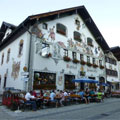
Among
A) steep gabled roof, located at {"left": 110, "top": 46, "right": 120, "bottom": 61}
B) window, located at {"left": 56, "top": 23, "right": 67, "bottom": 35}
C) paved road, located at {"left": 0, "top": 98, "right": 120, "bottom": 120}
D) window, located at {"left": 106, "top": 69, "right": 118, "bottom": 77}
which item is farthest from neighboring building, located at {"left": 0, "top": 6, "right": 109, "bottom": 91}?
steep gabled roof, located at {"left": 110, "top": 46, "right": 120, "bottom": 61}

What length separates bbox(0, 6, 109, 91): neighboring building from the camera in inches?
567

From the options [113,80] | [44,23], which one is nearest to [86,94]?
[44,23]

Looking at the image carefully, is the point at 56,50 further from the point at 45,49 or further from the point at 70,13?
the point at 70,13

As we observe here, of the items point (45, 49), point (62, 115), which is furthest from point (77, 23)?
point (62, 115)

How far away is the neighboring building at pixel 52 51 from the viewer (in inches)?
567

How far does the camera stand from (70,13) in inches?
767

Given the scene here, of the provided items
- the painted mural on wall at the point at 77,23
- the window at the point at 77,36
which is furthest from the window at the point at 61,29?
the painted mural on wall at the point at 77,23

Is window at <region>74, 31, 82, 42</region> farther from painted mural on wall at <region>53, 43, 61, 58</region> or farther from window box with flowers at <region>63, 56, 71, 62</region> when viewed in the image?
painted mural on wall at <region>53, 43, 61, 58</region>

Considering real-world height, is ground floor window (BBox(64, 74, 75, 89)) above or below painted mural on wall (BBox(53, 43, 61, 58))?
below

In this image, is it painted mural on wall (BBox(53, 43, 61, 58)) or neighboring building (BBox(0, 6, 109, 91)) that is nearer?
neighboring building (BBox(0, 6, 109, 91))

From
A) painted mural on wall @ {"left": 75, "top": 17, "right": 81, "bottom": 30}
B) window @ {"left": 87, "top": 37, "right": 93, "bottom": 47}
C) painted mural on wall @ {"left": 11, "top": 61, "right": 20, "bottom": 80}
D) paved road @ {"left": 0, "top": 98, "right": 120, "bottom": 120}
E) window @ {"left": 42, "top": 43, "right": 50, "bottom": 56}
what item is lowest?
paved road @ {"left": 0, "top": 98, "right": 120, "bottom": 120}

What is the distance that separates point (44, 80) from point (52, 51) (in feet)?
11.3

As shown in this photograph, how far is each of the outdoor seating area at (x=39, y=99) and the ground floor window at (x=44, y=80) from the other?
1.69 meters

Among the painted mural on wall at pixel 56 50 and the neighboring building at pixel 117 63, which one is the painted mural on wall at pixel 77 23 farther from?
the neighboring building at pixel 117 63
